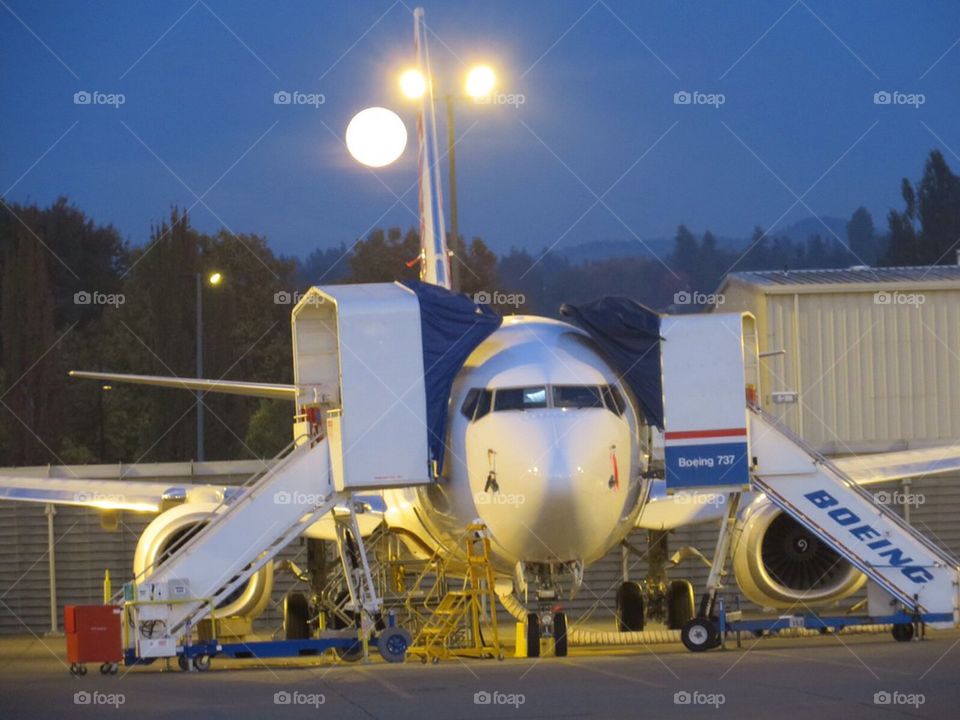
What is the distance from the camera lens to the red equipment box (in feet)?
61.0

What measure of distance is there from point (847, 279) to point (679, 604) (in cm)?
2111

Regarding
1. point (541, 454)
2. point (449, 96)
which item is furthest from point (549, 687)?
point (449, 96)

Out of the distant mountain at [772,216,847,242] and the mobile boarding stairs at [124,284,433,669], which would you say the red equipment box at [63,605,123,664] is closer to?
the mobile boarding stairs at [124,284,433,669]

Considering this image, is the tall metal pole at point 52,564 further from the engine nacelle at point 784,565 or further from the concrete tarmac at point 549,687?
the engine nacelle at point 784,565

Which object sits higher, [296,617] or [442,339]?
[442,339]

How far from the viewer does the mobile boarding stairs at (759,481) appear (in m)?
20.5

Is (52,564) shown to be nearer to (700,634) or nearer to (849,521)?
(700,634)

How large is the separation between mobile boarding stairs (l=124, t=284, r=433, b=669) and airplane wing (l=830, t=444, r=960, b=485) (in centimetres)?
819

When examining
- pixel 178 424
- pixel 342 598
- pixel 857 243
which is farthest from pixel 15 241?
pixel 857 243

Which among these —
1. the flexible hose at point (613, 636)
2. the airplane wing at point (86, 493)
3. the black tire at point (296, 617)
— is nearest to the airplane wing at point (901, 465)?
the flexible hose at point (613, 636)

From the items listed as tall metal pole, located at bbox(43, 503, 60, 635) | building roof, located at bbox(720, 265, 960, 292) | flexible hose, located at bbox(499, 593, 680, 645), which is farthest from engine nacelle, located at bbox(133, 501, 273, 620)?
building roof, located at bbox(720, 265, 960, 292)

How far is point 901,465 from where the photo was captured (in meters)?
25.6

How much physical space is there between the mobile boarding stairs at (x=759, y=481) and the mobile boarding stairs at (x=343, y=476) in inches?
132

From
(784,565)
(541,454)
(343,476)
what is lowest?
(784,565)
